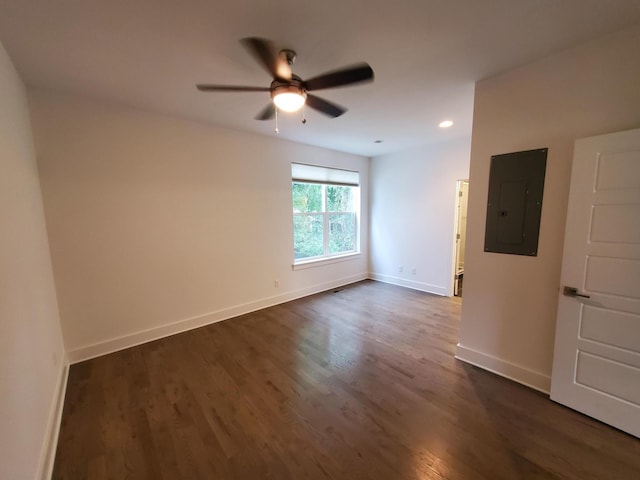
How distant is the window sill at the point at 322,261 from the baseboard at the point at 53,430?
2.86m

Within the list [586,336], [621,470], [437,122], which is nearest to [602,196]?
[586,336]

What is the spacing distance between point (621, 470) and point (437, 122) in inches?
132

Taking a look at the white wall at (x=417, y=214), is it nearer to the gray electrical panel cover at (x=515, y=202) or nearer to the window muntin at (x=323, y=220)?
the window muntin at (x=323, y=220)

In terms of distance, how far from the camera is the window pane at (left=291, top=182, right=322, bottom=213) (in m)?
4.42

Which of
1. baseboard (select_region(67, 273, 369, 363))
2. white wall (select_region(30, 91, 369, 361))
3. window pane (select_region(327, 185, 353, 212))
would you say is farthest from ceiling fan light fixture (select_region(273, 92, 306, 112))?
window pane (select_region(327, 185, 353, 212))

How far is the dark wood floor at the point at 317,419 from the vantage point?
1521mm

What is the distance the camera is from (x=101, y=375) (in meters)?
2.41

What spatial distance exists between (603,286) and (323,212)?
3719 millimetres

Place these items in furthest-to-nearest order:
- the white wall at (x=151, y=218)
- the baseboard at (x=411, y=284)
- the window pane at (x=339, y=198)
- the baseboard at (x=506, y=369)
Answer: the window pane at (x=339, y=198)
the baseboard at (x=411, y=284)
the white wall at (x=151, y=218)
the baseboard at (x=506, y=369)

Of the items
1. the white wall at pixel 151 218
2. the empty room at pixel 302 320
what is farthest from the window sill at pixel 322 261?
the empty room at pixel 302 320

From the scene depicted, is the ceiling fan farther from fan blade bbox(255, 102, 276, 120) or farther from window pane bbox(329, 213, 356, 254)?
window pane bbox(329, 213, 356, 254)

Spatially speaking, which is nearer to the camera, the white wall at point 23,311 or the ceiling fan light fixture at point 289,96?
the white wall at point 23,311

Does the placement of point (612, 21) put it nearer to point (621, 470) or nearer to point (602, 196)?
point (602, 196)

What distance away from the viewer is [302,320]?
11.6 feet
